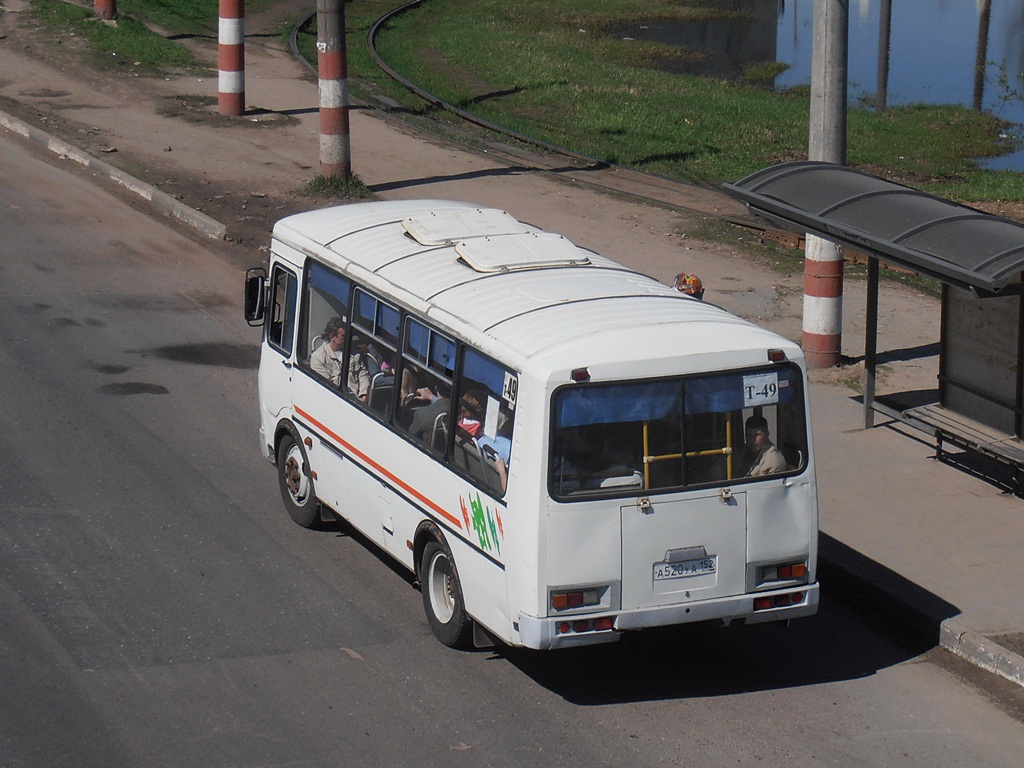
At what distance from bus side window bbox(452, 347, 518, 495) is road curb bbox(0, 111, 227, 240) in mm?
10233

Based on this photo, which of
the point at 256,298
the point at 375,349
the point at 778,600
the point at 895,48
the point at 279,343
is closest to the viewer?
the point at 778,600

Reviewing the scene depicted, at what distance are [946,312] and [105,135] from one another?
14222 millimetres

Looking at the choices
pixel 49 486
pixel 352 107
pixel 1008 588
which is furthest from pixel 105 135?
pixel 1008 588

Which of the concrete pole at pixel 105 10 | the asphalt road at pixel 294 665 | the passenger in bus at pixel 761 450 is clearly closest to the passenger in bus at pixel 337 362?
the asphalt road at pixel 294 665

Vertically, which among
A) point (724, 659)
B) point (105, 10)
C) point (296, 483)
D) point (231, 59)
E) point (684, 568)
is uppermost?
point (105, 10)

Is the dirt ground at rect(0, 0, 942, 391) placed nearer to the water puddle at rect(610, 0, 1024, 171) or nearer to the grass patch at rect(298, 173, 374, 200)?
the grass patch at rect(298, 173, 374, 200)

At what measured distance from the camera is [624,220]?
18.7 meters

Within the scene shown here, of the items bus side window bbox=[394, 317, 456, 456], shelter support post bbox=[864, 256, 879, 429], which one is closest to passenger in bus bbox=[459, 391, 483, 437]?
bus side window bbox=[394, 317, 456, 456]

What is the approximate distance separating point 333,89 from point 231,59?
4.63 metres

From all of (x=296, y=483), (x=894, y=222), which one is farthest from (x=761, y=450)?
(x=296, y=483)

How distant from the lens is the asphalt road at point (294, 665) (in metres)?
7.33

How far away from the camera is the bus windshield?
7387 millimetres

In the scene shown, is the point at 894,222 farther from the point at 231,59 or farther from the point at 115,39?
the point at 115,39

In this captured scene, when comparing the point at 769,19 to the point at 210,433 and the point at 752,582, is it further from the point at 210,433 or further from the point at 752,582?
the point at 752,582
